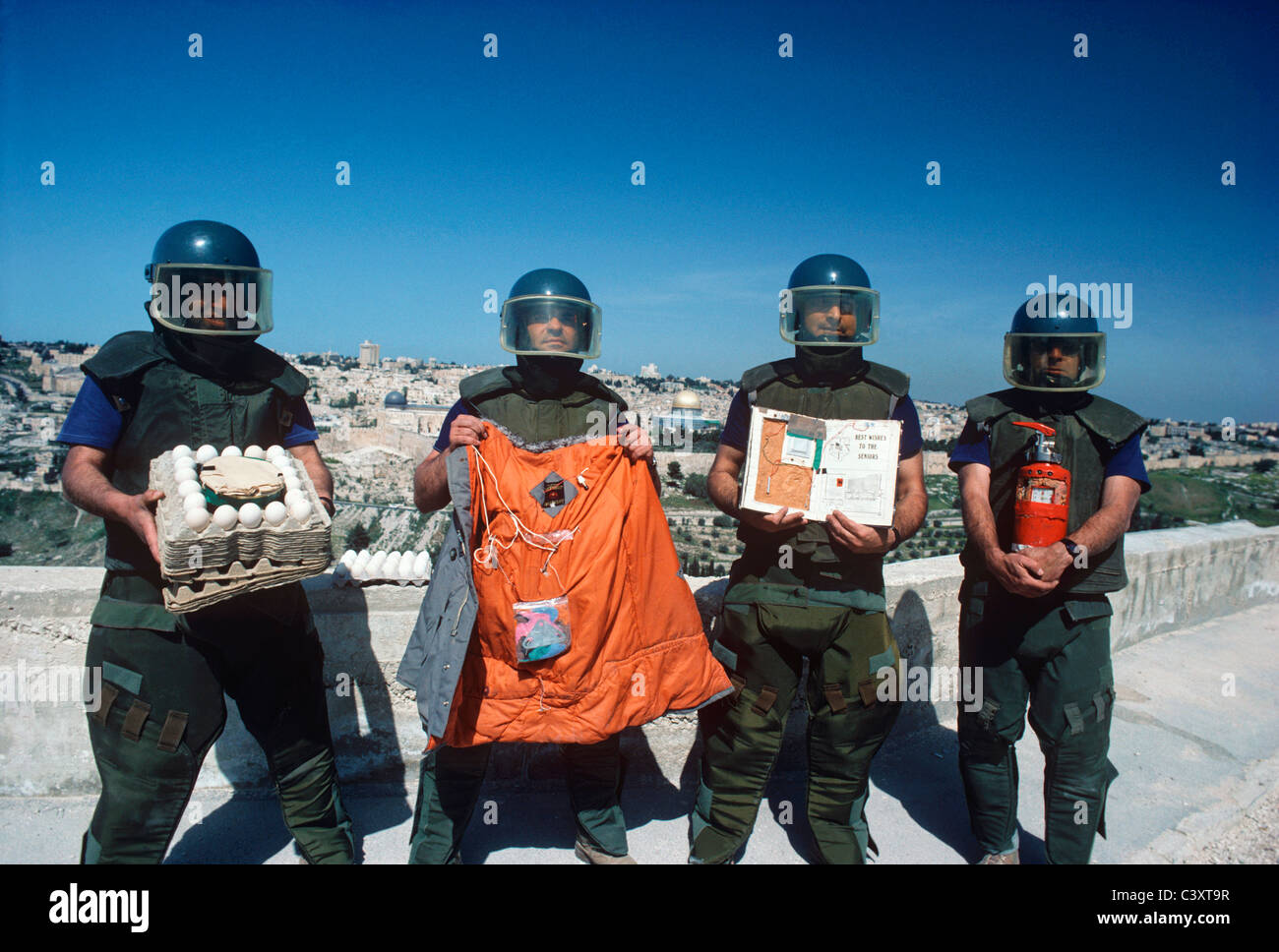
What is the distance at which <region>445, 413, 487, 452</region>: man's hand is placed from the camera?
2961 millimetres

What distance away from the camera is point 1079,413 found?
11.3 feet

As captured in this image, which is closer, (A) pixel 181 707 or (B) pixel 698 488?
(A) pixel 181 707

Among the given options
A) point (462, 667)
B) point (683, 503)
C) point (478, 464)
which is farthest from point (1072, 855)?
point (683, 503)

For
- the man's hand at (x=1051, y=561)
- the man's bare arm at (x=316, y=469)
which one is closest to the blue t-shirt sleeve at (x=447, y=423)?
the man's bare arm at (x=316, y=469)

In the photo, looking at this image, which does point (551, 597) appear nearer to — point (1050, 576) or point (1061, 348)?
point (1050, 576)

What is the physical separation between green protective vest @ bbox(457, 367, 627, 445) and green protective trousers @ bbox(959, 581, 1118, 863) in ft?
6.67

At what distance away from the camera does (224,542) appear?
247 centimetres

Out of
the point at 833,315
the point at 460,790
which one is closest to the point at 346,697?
the point at 460,790

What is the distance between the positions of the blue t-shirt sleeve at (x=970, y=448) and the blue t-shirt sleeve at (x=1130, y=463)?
0.54 meters

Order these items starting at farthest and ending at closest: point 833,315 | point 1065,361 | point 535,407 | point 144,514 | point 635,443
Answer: point 1065,361
point 833,315
point 535,407
point 635,443
point 144,514

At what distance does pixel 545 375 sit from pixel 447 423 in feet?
1.54

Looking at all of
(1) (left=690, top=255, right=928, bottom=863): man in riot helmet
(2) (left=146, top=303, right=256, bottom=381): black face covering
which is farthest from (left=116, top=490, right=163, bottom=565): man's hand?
(1) (left=690, top=255, right=928, bottom=863): man in riot helmet

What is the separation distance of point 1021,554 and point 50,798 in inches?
187
